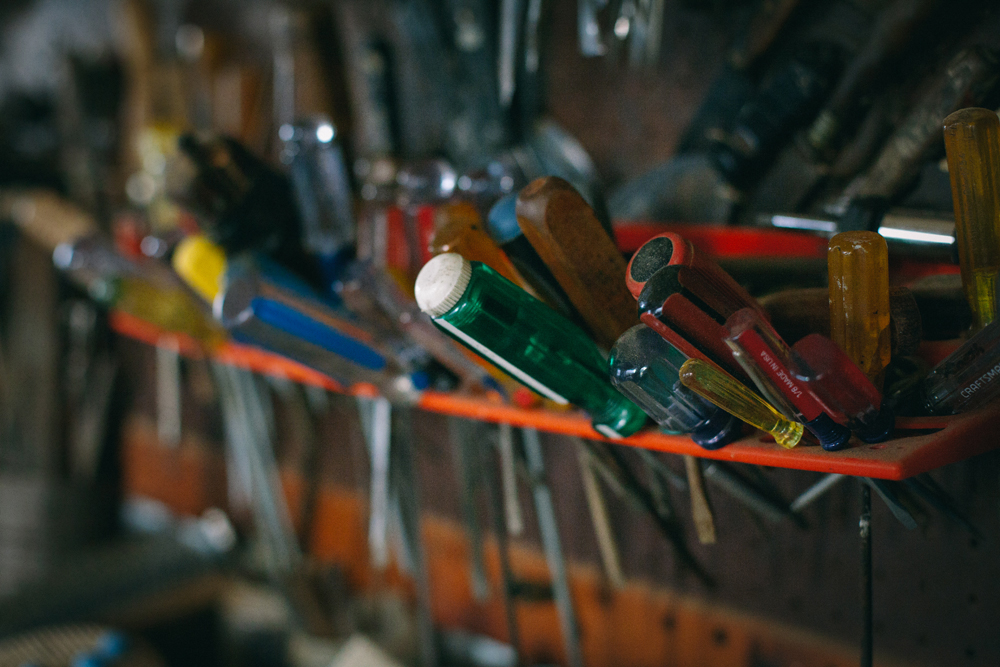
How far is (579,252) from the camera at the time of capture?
19.1 inches

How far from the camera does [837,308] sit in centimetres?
44

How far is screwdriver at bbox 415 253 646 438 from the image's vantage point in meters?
0.44

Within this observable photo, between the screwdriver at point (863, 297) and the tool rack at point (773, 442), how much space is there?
0.05 meters

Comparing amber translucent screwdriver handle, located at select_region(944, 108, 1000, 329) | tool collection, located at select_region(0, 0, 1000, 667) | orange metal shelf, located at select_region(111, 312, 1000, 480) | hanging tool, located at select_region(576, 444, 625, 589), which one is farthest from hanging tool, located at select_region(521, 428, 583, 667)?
amber translucent screwdriver handle, located at select_region(944, 108, 1000, 329)

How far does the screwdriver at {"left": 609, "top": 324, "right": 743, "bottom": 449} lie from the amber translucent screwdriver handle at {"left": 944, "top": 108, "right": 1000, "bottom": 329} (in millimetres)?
182

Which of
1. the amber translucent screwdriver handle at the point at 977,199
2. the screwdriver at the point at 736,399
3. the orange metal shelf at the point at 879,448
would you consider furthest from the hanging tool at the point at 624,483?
the amber translucent screwdriver handle at the point at 977,199

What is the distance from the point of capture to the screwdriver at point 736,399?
0.41m

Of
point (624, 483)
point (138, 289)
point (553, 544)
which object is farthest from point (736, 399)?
point (138, 289)

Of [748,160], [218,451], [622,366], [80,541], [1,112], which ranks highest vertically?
[1,112]

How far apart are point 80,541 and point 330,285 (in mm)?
1419

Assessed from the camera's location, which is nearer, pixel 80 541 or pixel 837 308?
pixel 837 308

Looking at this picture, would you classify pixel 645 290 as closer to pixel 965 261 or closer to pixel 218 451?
pixel 965 261

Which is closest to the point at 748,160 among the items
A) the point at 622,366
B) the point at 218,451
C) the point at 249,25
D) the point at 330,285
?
the point at 622,366

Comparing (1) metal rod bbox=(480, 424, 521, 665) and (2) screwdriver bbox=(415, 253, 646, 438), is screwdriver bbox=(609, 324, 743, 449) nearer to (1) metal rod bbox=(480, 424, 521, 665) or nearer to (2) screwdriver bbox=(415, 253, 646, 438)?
(2) screwdriver bbox=(415, 253, 646, 438)
